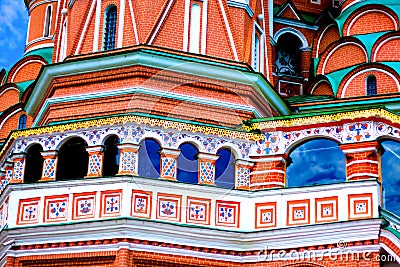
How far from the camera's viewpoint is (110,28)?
21.3 metres

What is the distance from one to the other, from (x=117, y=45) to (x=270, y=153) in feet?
15.8

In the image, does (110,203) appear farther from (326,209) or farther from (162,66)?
(326,209)

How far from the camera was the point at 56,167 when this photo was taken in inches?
716

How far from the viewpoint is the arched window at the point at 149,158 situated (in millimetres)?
17812

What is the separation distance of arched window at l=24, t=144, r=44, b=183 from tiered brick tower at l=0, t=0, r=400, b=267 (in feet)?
0.10

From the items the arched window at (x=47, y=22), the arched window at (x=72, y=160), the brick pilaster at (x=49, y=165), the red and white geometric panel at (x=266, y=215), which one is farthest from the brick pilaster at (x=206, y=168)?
the arched window at (x=47, y=22)

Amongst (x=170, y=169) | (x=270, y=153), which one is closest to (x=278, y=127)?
(x=270, y=153)

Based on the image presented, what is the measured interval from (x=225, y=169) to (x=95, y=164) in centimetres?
263

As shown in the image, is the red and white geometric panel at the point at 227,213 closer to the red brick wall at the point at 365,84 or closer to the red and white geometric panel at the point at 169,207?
the red and white geometric panel at the point at 169,207

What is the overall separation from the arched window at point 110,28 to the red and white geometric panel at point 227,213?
526 cm

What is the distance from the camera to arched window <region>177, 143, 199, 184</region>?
17969mm

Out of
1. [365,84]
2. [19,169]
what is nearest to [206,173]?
[19,169]

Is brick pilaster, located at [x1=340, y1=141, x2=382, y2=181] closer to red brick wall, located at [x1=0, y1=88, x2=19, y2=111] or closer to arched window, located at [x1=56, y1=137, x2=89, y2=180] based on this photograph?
arched window, located at [x1=56, y1=137, x2=89, y2=180]

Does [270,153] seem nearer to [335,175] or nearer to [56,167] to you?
[335,175]
